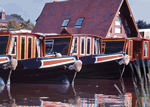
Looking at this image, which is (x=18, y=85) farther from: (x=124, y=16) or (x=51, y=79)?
(x=124, y=16)

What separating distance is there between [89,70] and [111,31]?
17325mm

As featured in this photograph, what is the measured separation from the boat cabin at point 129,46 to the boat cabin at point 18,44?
24.5 ft

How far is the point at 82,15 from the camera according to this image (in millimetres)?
39000

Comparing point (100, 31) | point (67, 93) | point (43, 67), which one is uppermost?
point (100, 31)

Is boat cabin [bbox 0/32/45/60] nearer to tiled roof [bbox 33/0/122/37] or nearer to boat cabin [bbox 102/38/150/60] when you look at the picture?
boat cabin [bbox 102/38/150/60]

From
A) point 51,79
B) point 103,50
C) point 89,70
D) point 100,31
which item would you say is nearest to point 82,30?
point 100,31

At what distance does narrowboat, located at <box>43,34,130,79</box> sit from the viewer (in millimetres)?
19578

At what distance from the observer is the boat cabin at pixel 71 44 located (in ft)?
65.2

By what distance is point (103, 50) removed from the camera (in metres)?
24.5

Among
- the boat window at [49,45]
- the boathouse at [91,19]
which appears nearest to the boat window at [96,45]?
the boat window at [49,45]

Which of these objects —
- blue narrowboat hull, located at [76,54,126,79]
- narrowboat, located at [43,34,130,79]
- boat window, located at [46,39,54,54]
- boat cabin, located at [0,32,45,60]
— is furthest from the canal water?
boat window, located at [46,39,54,54]

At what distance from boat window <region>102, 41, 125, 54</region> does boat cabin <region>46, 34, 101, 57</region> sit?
254 centimetres

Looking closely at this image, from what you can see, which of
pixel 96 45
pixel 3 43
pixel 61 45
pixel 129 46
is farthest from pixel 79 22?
pixel 3 43

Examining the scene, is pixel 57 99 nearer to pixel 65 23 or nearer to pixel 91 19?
pixel 91 19
